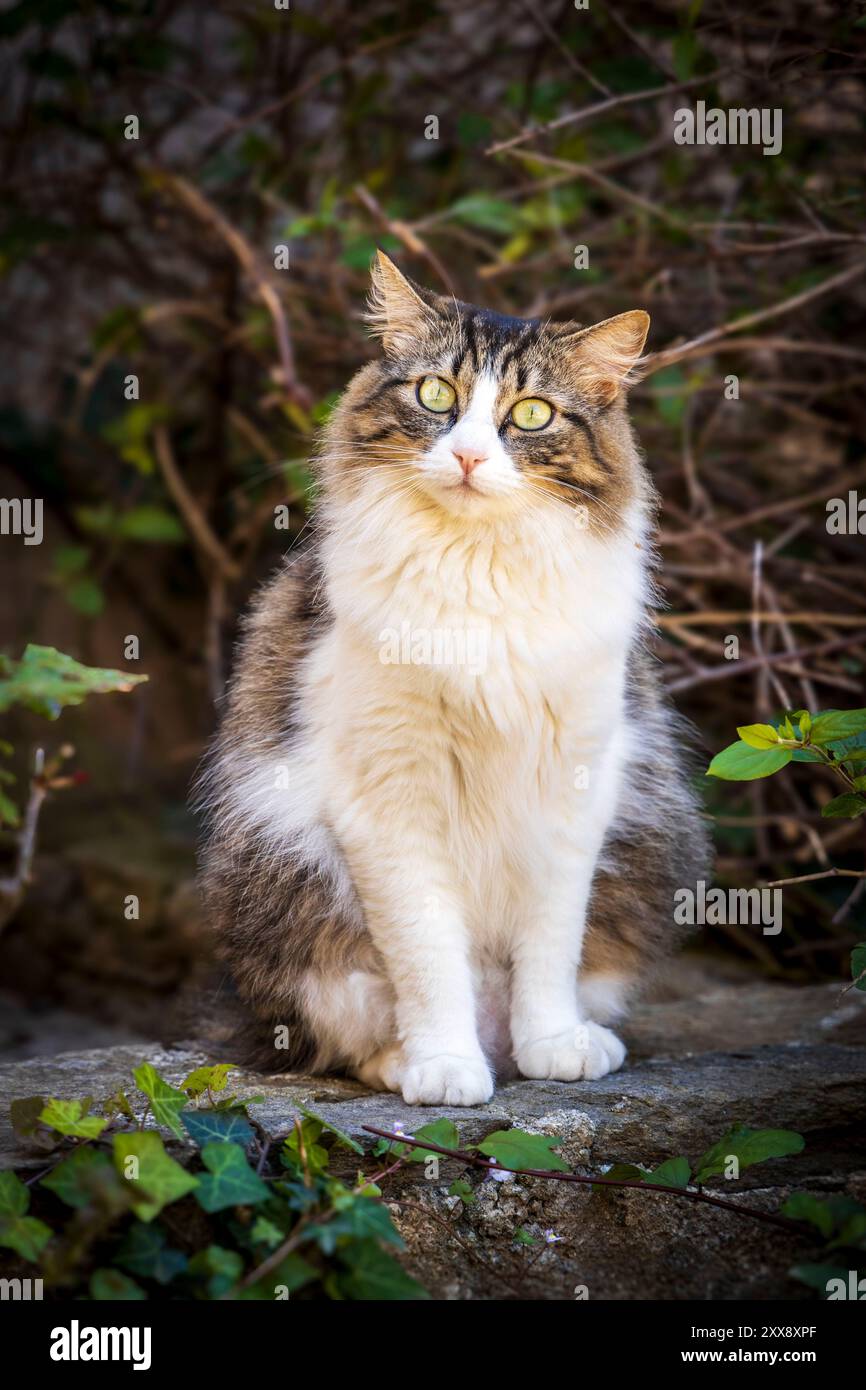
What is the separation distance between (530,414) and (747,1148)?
5.36 feet

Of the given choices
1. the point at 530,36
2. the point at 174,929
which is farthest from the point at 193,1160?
the point at 530,36

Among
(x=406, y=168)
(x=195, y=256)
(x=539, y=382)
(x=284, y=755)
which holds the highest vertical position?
(x=406, y=168)

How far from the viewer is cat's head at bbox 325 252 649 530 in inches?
109

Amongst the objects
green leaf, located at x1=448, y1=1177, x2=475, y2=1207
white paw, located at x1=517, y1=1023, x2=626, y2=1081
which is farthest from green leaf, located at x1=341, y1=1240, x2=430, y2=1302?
white paw, located at x1=517, y1=1023, x2=626, y2=1081

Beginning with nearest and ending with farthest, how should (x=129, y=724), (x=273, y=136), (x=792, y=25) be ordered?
(x=792, y=25) < (x=273, y=136) < (x=129, y=724)

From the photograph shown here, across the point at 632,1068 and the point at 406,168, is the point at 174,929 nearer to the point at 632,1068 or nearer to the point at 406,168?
the point at 632,1068

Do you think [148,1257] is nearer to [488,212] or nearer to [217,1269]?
[217,1269]

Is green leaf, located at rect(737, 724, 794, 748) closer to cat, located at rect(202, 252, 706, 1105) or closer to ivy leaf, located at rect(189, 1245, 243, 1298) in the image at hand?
cat, located at rect(202, 252, 706, 1105)

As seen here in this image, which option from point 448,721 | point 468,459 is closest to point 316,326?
point 468,459

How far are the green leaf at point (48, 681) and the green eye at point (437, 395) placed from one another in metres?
1.03

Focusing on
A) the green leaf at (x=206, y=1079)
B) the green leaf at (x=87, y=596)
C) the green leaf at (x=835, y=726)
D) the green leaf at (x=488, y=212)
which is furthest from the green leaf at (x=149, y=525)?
the green leaf at (x=835, y=726)

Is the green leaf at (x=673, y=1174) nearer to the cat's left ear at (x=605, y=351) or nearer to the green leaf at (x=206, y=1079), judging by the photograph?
the green leaf at (x=206, y=1079)

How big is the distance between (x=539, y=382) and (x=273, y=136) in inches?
136

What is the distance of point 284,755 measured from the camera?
3.12m
